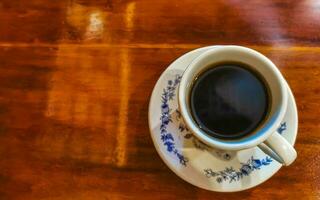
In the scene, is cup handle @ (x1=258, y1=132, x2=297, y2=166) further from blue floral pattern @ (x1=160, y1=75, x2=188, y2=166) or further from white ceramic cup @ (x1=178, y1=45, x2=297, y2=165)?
blue floral pattern @ (x1=160, y1=75, x2=188, y2=166)

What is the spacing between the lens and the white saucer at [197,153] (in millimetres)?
667

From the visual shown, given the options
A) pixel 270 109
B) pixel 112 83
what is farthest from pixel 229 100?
pixel 112 83

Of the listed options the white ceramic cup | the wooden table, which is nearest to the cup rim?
the white ceramic cup

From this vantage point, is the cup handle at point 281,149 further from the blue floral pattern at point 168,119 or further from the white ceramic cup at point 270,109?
the blue floral pattern at point 168,119

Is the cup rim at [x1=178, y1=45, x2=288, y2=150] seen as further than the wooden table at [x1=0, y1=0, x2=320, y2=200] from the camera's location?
No

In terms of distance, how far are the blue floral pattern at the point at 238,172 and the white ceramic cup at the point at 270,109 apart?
5cm

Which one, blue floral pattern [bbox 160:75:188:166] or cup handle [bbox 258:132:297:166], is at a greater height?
cup handle [bbox 258:132:297:166]

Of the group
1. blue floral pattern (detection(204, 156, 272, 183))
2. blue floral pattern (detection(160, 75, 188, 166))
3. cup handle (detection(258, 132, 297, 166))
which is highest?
cup handle (detection(258, 132, 297, 166))

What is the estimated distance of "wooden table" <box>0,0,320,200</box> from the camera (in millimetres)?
693

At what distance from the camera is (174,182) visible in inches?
27.1

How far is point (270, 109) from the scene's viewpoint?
63cm

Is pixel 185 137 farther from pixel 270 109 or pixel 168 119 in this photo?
pixel 270 109

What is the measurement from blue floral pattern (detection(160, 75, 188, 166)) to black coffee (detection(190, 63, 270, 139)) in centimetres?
6

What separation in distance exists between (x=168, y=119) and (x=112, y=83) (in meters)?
0.11
